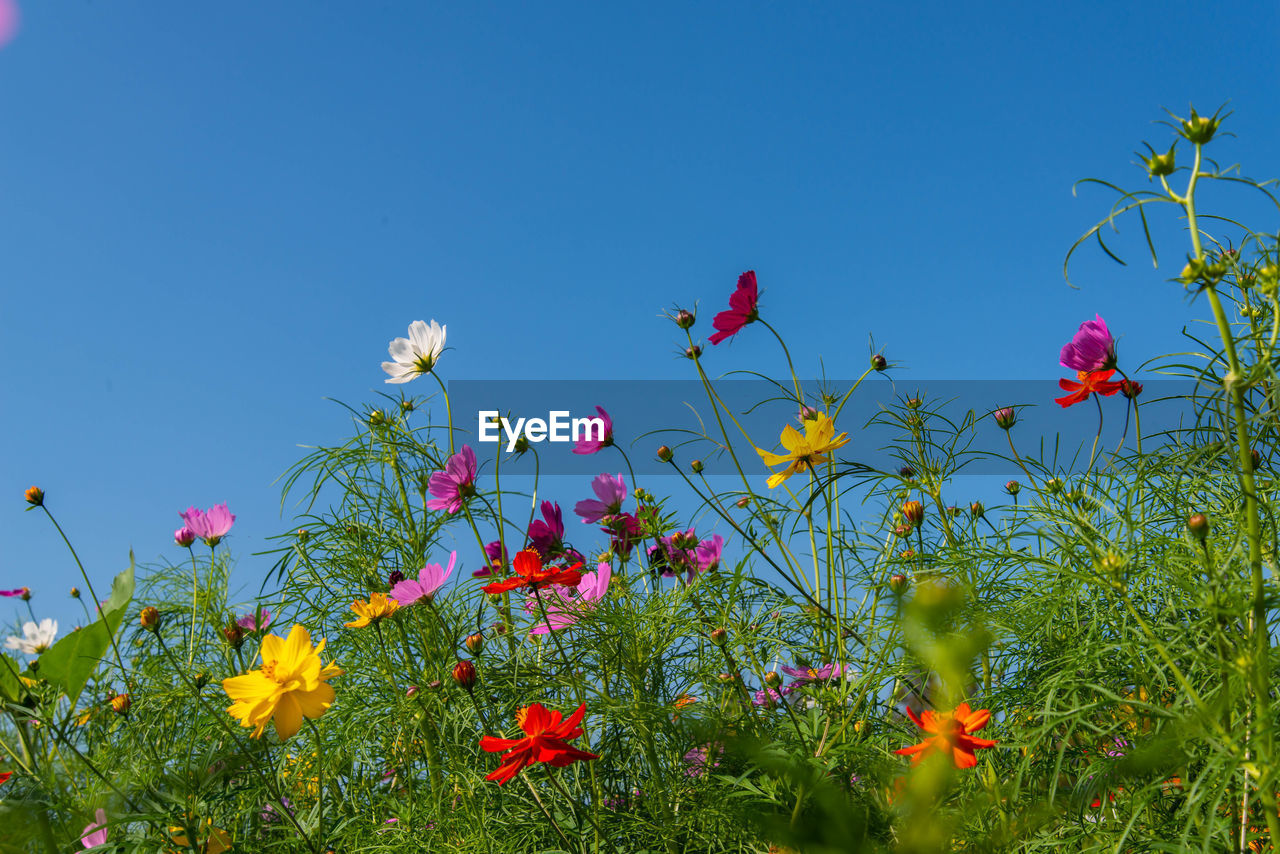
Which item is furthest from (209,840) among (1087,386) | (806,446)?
(1087,386)

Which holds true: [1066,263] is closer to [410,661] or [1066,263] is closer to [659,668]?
[659,668]

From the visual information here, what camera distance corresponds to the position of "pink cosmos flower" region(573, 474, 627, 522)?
1.46m

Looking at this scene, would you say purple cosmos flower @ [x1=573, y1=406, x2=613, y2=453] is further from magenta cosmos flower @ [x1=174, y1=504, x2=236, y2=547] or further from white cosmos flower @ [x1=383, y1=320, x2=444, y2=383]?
magenta cosmos flower @ [x1=174, y1=504, x2=236, y2=547]

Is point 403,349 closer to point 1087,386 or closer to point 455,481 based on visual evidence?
point 455,481

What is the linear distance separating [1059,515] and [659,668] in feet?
1.92

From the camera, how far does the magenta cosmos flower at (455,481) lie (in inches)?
49.4

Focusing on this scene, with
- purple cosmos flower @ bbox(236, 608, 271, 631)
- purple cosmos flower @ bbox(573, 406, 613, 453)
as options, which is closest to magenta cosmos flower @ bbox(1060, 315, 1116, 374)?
purple cosmos flower @ bbox(573, 406, 613, 453)

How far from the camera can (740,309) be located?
4.58 ft

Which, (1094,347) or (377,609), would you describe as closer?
(377,609)

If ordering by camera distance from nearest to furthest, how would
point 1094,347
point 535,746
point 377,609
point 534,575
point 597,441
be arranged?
point 535,746
point 534,575
point 377,609
point 1094,347
point 597,441

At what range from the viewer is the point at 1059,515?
99 cm

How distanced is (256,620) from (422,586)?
0.43 m

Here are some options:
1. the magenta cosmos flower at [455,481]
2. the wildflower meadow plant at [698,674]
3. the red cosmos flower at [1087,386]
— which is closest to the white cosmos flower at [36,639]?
the wildflower meadow plant at [698,674]

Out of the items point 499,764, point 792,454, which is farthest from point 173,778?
point 792,454
